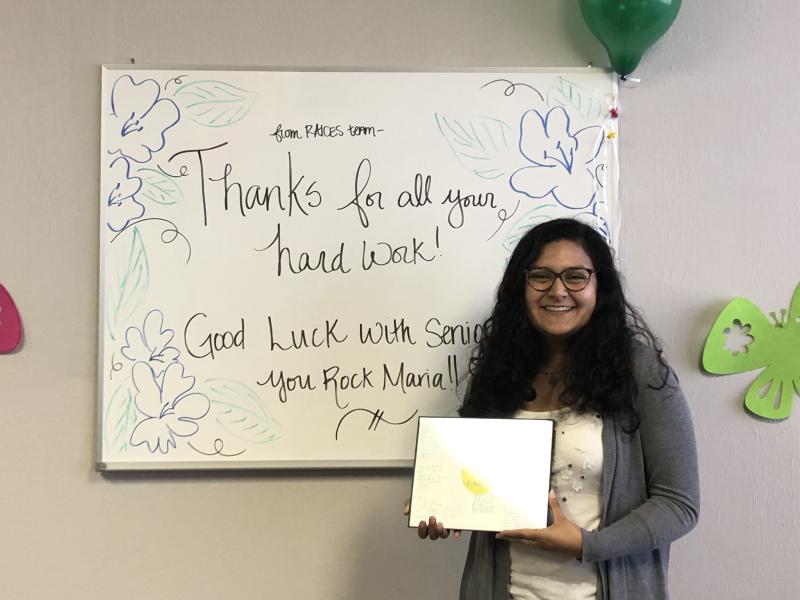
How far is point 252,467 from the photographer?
151 cm

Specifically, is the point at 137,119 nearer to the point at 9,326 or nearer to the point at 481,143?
the point at 9,326

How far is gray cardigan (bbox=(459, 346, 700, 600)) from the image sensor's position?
1075 mm

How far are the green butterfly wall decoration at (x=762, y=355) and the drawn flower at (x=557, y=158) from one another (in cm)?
41

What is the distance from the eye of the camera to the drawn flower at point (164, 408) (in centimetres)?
151

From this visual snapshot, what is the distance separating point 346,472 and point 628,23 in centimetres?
113

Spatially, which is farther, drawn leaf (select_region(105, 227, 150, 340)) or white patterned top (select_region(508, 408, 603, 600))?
drawn leaf (select_region(105, 227, 150, 340))

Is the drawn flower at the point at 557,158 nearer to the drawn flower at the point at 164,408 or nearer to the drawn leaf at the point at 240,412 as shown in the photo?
the drawn leaf at the point at 240,412

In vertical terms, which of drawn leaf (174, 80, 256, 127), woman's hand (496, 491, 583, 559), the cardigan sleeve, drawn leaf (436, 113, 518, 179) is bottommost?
woman's hand (496, 491, 583, 559)

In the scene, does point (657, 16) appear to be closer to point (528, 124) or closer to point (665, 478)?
point (528, 124)

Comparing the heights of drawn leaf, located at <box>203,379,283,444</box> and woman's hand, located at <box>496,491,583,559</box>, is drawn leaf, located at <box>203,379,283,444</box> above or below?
above

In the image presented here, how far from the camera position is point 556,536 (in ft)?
3.51

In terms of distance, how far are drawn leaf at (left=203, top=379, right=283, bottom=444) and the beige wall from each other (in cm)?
10

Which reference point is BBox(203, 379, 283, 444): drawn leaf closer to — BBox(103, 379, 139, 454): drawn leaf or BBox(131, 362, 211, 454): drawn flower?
BBox(131, 362, 211, 454): drawn flower

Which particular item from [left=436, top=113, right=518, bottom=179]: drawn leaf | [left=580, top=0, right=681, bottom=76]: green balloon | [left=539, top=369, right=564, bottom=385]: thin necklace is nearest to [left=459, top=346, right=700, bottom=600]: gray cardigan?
[left=539, top=369, right=564, bottom=385]: thin necklace
